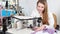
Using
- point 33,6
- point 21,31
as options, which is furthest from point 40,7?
point 21,31

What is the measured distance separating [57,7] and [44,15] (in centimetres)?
18

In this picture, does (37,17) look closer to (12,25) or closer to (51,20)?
(51,20)

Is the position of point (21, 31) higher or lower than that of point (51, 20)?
lower

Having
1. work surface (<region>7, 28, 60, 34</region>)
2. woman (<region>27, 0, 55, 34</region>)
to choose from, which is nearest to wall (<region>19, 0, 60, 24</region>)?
woman (<region>27, 0, 55, 34</region>)

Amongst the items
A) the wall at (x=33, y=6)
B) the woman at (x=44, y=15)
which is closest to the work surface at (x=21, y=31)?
the woman at (x=44, y=15)

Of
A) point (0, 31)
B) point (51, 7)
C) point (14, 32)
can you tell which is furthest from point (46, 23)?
point (0, 31)

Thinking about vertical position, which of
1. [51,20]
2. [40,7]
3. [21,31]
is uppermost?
[40,7]

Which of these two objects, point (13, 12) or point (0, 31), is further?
point (13, 12)

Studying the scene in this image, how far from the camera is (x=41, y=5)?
137 centimetres

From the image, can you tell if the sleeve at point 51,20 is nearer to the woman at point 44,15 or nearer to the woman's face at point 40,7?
the woman at point 44,15

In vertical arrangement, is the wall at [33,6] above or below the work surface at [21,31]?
above

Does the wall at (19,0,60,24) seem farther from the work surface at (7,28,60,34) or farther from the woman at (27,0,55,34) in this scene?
the work surface at (7,28,60,34)

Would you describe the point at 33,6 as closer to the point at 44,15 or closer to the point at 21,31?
the point at 44,15

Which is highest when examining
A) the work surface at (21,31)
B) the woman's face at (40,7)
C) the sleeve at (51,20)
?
the woman's face at (40,7)
